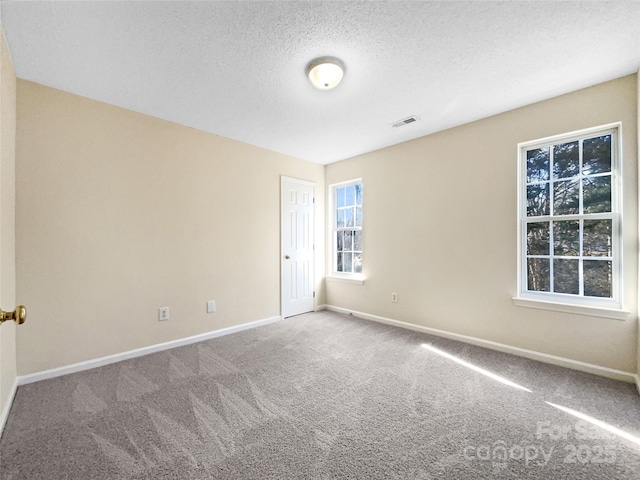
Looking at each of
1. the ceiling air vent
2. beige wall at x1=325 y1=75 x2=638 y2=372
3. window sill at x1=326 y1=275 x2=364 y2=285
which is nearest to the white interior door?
window sill at x1=326 y1=275 x2=364 y2=285

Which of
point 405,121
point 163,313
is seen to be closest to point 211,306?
point 163,313

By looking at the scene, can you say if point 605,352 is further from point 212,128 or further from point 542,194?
point 212,128

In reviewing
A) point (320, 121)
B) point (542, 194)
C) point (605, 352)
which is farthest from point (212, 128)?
point (605, 352)

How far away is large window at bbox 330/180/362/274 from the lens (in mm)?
4402

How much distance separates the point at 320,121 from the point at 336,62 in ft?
3.38

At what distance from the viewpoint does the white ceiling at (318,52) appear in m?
1.65

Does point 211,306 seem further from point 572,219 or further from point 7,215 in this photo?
point 572,219

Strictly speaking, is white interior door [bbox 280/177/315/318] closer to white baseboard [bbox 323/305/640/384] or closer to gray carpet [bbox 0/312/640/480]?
white baseboard [bbox 323/305/640/384]

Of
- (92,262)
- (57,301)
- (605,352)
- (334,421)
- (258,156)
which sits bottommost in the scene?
(334,421)

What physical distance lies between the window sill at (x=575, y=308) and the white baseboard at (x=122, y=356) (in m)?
3.16

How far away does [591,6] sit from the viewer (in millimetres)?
1618

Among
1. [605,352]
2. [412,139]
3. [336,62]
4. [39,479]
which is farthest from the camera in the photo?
[412,139]

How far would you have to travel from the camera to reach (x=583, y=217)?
2.52 meters

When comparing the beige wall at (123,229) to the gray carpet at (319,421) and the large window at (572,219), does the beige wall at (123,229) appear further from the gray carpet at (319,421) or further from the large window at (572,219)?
the large window at (572,219)
